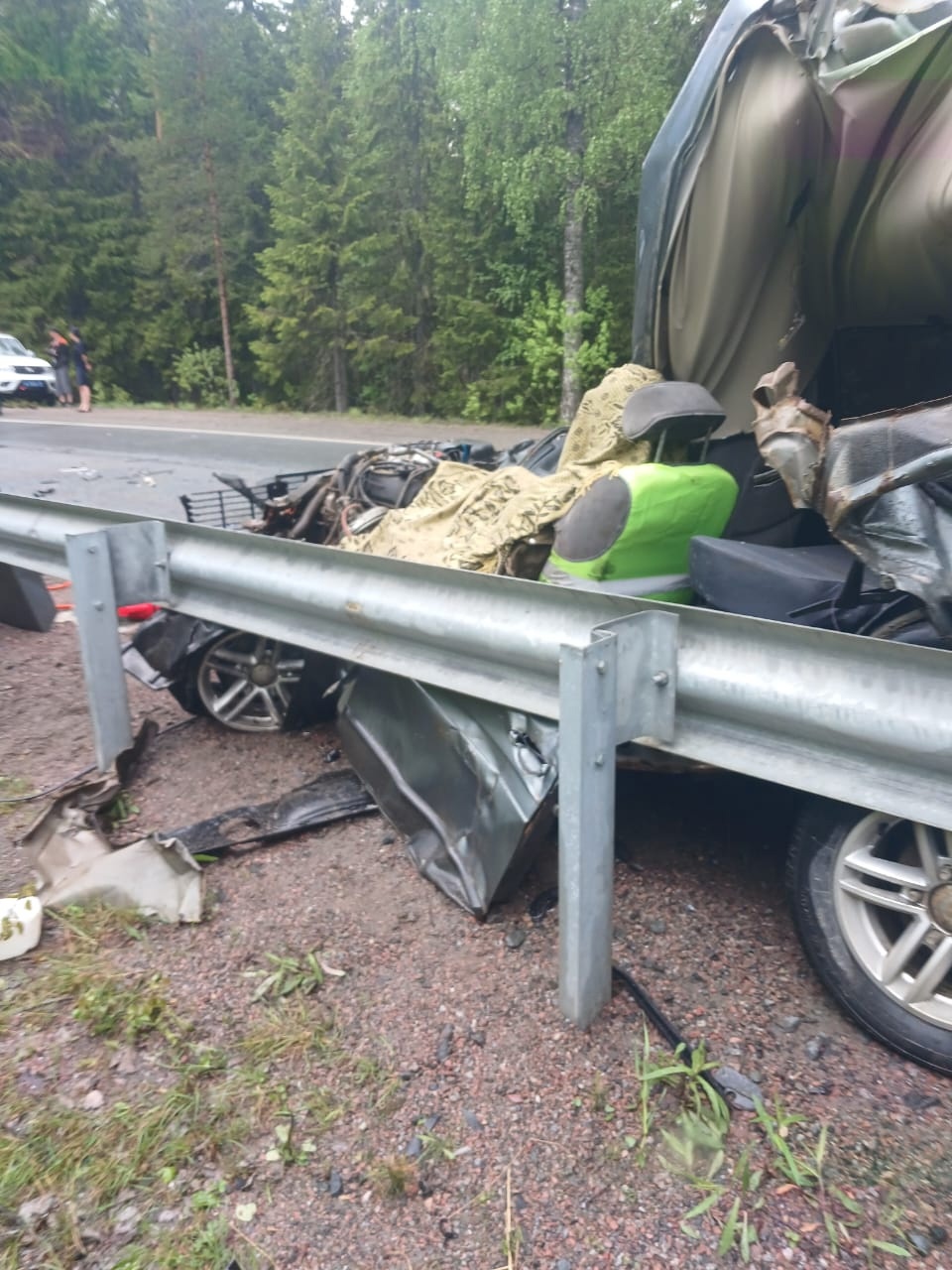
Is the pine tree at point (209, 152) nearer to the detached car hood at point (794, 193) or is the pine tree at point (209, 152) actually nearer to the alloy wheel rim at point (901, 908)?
the detached car hood at point (794, 193)

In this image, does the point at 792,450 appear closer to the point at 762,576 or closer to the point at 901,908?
the point at 762,576

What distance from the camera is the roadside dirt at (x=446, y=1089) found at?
189cm

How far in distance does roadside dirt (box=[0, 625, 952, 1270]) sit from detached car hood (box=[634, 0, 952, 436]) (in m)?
2.03

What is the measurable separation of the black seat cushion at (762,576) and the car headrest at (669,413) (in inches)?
23.7

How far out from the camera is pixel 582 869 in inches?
88.0

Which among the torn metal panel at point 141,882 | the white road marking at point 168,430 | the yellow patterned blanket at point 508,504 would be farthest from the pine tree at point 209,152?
the torn metal panel at point 141,882

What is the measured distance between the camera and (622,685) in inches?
88.1

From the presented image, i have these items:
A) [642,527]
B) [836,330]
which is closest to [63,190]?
[836,330]

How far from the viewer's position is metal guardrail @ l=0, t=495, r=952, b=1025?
1.98 meters

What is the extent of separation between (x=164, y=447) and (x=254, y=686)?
490 inches

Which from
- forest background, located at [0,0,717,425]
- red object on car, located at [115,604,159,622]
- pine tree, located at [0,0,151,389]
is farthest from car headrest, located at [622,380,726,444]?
pine tree, located at [0,0,151,389]

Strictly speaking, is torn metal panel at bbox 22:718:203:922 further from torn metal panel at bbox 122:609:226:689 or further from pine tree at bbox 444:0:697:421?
pine tree at bbox 444:0:697:421

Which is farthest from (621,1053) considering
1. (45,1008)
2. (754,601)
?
(45,1008)

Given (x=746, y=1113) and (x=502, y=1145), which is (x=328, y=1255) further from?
(x=746, y=1113)
